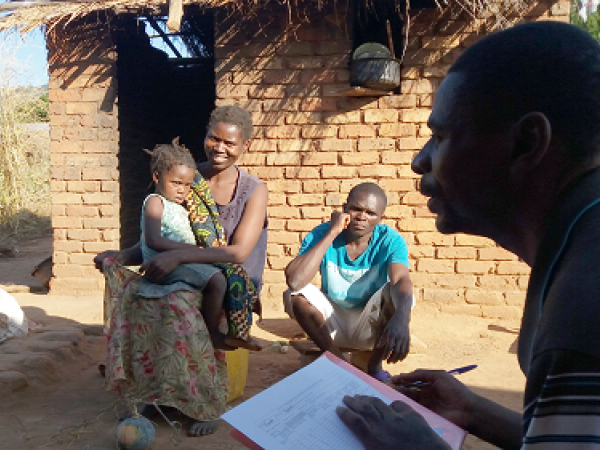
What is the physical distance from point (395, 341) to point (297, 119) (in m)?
2.57

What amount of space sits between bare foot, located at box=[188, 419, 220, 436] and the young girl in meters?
0.39

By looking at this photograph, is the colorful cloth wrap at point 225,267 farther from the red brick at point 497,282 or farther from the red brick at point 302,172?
the red brick at point 497,282

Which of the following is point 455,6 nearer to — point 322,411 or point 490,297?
point 490,297

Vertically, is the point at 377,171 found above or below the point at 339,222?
above

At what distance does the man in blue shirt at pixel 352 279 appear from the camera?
308cm

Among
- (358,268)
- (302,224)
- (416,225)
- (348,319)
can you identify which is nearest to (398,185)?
(416,225)

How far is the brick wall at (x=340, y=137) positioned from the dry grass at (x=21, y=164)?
6.15 metres

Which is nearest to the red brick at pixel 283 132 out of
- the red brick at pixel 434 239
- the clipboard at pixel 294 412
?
the red brick at pixel 434 239

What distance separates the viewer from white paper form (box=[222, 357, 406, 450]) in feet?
3.42

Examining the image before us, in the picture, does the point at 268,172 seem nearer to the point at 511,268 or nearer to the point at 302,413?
the point at 511,268

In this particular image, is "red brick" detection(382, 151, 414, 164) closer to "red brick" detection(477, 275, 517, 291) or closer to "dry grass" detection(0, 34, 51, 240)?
"red brick" detection(477, 275, 517, 291)

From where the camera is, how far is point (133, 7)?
4.45 meters

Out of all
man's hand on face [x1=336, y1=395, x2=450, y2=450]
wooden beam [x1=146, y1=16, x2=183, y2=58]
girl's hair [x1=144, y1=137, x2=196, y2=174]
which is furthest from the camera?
wooden beam [x1=146, y1=16, x2=183, y2=58]

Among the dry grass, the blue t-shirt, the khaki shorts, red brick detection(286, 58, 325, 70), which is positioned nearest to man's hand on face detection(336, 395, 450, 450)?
the khaki shorts
